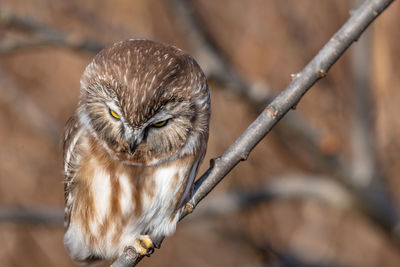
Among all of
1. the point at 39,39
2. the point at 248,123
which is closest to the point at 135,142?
the point at 39,39

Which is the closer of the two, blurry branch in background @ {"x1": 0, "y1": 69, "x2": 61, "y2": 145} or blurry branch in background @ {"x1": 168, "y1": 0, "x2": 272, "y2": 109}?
blurry branch in background @ {"x1": 168, "y1": 0, "x2": 272, "y2": 109}

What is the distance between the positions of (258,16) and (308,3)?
68cm

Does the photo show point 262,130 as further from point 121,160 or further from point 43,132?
point 43,132

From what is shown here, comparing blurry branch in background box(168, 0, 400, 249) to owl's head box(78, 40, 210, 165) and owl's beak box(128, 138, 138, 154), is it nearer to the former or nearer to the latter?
owl's head box(78, 40, 210, 165)

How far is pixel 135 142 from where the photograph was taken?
11.9ft

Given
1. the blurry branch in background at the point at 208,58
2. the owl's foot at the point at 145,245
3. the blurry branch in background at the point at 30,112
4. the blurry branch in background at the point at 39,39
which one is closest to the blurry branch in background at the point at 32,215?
the blurry branch in background at the point at 30,112

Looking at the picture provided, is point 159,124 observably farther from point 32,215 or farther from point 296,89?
point 32,215

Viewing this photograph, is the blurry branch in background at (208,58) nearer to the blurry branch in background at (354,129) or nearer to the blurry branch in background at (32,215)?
the blurry branch in background at (354,129)

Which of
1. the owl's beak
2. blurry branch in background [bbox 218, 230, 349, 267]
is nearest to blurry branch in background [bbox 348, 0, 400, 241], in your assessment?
blurry branch in background [bbox 218, 230, 349, 267]

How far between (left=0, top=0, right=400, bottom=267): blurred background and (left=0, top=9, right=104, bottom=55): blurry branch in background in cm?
1

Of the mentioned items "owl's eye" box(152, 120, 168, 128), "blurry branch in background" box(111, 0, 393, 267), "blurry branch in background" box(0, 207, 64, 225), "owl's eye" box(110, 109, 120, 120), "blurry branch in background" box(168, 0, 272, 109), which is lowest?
"blurry branch in background" box(0, 207, 64, 225)

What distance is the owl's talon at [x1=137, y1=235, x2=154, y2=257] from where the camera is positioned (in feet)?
13.3

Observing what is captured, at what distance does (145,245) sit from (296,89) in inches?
61.0

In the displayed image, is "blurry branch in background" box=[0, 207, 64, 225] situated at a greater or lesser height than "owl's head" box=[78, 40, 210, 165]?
lesser
